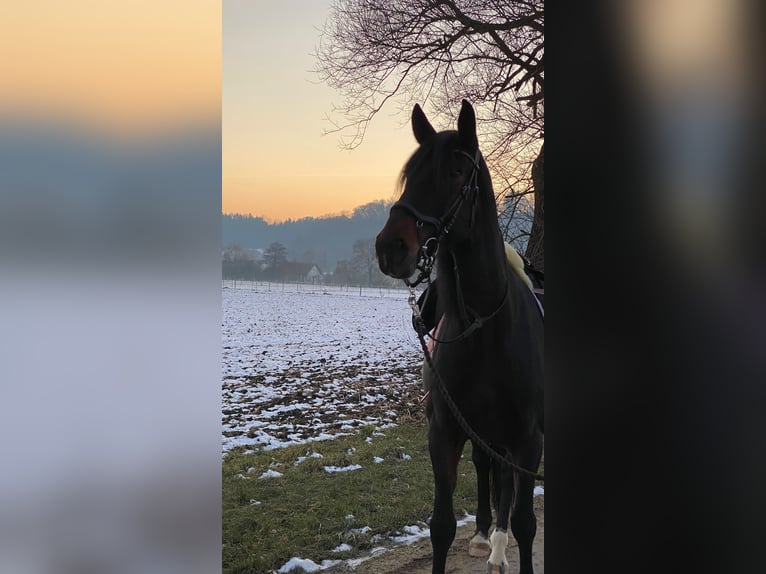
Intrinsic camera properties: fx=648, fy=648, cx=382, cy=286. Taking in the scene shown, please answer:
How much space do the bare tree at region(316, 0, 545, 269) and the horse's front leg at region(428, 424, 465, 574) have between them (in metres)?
3.44

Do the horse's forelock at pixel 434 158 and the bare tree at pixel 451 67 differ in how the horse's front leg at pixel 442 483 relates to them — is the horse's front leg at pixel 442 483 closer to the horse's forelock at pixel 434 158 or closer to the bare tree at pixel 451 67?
the horse's forelock at pixel 434 158

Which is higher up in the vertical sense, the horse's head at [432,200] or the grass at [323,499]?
the horse's head at [432,200]

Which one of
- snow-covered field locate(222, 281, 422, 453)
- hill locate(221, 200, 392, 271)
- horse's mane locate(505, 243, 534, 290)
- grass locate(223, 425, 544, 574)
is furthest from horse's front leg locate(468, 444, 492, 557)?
hill locate(221, 200, 392, 271)

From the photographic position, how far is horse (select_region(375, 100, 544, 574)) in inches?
90.0

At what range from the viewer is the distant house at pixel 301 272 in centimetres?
936

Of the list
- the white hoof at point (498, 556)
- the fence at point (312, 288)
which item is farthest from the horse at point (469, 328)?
the fence at point (312, 288)

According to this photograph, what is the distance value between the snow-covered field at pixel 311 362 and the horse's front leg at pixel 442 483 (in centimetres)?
375
